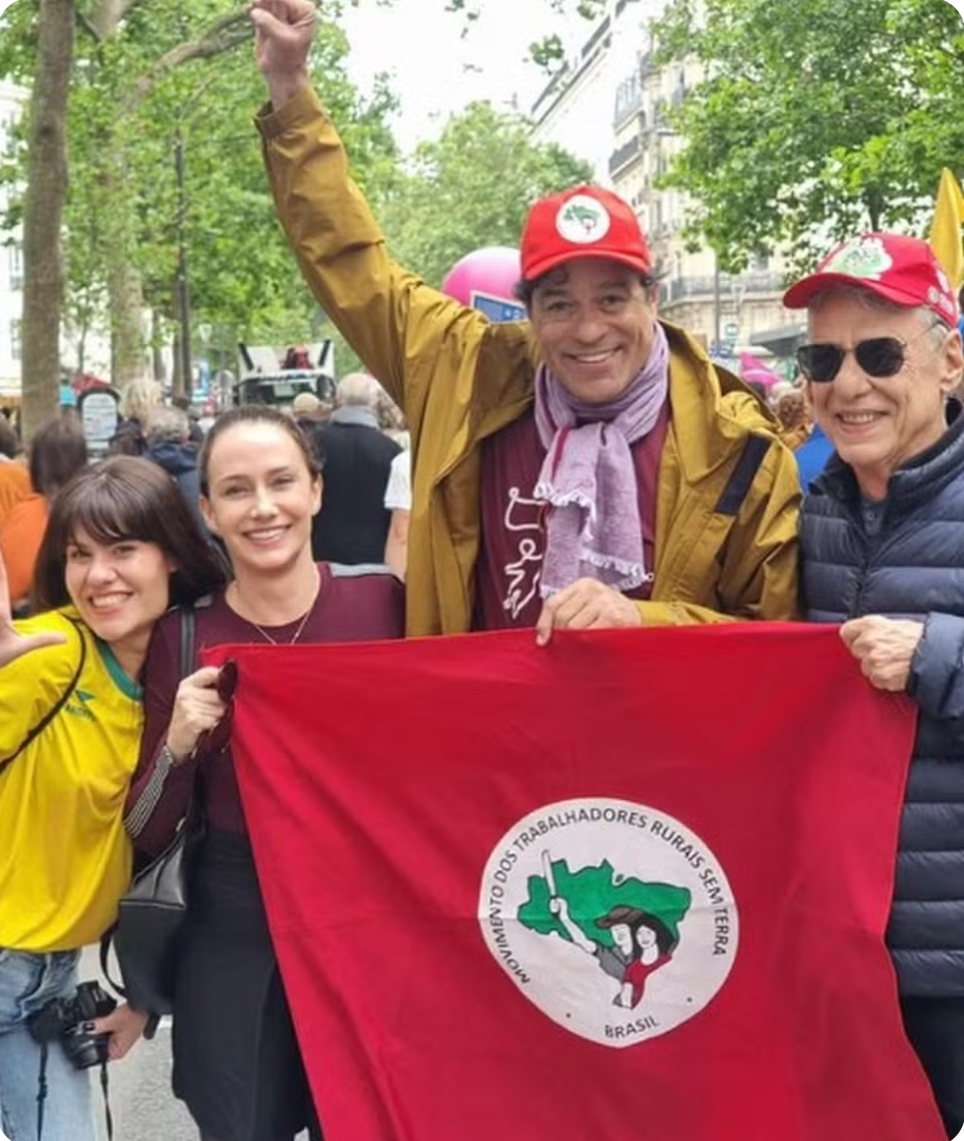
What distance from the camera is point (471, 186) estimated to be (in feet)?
227

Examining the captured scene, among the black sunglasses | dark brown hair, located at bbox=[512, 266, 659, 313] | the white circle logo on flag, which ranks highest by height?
dark brown hair, located at bbox=[512, 266, 659, 313]

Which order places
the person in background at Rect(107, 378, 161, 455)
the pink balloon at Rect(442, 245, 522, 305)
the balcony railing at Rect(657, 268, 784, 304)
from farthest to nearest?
the balcony railing at Rect(657, 268, 784, 304)
the person in background at Rect(107, 378, 161, 455)
the pink balloon at Rect(442, 245, 522, 305)

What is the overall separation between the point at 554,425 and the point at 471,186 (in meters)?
67.7

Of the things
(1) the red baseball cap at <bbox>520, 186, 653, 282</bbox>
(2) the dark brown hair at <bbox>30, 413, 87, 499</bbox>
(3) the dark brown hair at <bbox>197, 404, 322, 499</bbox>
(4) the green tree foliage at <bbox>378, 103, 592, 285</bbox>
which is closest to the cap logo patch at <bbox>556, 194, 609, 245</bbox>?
(1) the red baseball cap at <bbox>520, 186, 653, 282</bbox>

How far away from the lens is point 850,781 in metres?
2.88

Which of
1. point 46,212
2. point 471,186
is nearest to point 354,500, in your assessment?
point 46,212

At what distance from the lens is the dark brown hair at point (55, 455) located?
712 cm

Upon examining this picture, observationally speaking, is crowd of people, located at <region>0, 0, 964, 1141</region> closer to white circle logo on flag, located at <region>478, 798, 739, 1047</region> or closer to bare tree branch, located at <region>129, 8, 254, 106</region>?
white circle logo on flag, located at <region>478, 798, 739, 1047</region>

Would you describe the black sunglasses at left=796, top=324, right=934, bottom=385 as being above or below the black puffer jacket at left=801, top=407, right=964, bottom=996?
above

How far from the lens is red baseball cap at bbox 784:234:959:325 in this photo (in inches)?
111

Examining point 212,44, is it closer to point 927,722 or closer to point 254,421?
point 254,421

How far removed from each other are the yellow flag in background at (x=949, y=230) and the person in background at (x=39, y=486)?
3.47 metres

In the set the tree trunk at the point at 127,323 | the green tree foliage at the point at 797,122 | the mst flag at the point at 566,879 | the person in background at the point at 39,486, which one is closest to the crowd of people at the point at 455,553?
the mst flag at the point at 566,879

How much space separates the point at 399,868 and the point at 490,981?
27 cm
